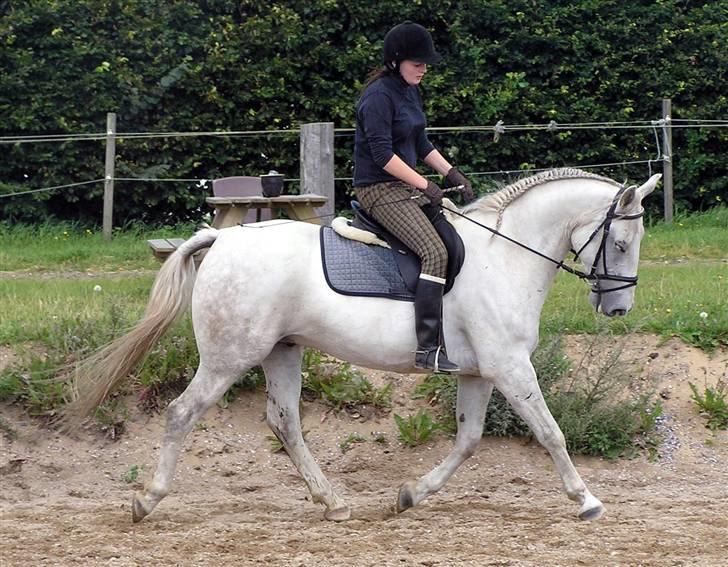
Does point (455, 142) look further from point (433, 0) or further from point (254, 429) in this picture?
point (254, 429)

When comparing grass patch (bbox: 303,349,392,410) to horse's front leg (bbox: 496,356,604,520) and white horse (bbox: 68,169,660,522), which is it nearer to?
white horse (bbox: 68,169,660,522)

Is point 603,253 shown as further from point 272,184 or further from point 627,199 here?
point 272,184

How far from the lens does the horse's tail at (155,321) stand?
711cm

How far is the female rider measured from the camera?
6.66 m

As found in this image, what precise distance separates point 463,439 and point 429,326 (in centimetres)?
80

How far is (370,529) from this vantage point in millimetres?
6742

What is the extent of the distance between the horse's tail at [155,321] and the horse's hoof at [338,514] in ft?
4.75

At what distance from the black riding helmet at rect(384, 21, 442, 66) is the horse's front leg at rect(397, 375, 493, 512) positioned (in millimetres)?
1894

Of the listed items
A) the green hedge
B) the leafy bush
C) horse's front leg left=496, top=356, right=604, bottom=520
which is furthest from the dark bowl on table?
the green hedge

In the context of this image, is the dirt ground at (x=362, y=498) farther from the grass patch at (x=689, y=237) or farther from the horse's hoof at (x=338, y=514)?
the grass patch at (x=689, y=237)

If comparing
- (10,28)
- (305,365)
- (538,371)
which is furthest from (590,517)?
(10,28)

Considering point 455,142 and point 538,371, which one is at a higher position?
point 455,142

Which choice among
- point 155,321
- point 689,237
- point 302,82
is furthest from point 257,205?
point 689,237

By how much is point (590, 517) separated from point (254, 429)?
2688 millimetres
